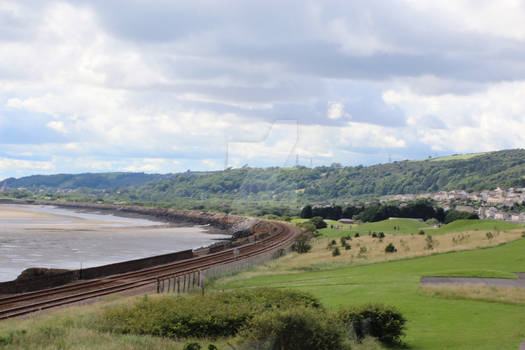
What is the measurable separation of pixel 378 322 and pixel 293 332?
218 inches

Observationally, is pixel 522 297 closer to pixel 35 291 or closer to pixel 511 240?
pixel 35 291

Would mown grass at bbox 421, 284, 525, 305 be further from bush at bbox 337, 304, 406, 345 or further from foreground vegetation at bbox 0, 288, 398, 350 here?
bush at bbox 337, 304, 406, 345

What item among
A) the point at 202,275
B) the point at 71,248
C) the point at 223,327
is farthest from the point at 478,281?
the point at 71,248

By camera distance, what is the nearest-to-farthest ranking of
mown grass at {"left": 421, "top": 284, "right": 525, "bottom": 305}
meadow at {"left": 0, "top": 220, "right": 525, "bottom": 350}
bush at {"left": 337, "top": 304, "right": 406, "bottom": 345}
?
meadow at {"left": 0, "top": 220, "right": 525, "bottom": 350}
bush at {"left": 337, "top": 304, "right": 406, "bottom": 345}
mown grass at {"left": 421, "top": 284, "right": 525, "bottom": 305}

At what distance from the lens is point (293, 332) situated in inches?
476

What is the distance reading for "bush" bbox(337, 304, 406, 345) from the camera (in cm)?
1647

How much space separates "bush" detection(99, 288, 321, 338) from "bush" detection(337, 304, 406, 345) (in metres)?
1.62

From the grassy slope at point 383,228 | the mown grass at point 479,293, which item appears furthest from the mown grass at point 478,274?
the grassy slope at point 383,228

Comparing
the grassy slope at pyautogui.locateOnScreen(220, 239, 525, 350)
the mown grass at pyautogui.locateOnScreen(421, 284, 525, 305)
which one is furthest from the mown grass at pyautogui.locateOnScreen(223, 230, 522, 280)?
the mown grass at pyautogui.locateOnScreen(421, 284, 525, 305)

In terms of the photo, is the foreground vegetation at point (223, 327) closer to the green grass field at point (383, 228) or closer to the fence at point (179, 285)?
the fence at point (179, 285)

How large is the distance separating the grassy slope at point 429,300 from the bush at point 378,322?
0.72 metres

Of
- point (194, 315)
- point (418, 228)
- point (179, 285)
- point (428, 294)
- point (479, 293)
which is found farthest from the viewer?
point (418, 228)

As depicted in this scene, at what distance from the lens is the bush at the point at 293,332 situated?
1205 cm

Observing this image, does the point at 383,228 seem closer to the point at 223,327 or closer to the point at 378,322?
the point at 378,322
